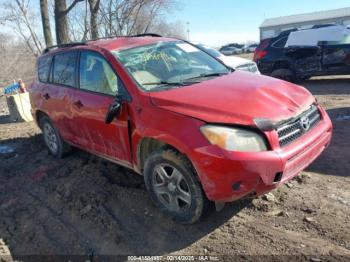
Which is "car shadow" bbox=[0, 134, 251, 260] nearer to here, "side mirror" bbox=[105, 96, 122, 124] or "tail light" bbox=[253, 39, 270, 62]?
"side mirror" bbox=[105, 96, 122, 124]

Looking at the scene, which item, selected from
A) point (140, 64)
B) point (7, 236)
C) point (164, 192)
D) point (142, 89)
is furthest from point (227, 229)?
point (7, 236)

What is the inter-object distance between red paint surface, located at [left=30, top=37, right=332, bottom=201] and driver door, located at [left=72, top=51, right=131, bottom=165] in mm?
13

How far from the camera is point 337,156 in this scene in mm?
5270

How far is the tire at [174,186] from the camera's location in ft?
11.8

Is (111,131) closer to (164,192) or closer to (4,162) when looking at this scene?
(164,192)

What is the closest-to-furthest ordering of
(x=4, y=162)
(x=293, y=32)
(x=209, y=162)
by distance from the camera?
(x=209, y=162) → (x=4, y=162) → (x=293, y=32)

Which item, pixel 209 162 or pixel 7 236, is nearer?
pixel 209 162

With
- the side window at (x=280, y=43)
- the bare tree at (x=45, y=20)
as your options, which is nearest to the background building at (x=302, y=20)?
the bare tree at (x=45, y=20)

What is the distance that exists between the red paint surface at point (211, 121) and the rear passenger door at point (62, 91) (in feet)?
1.17

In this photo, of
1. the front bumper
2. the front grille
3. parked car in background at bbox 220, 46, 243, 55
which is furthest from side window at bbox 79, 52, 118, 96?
parked car in background at bbox 220, 46, 243, 55

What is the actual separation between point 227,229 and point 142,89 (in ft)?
5.40

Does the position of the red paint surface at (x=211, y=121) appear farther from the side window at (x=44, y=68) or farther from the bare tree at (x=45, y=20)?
the bare tree at (x=45, y=20)

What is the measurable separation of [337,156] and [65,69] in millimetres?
3911

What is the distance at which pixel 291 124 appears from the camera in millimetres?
3607
